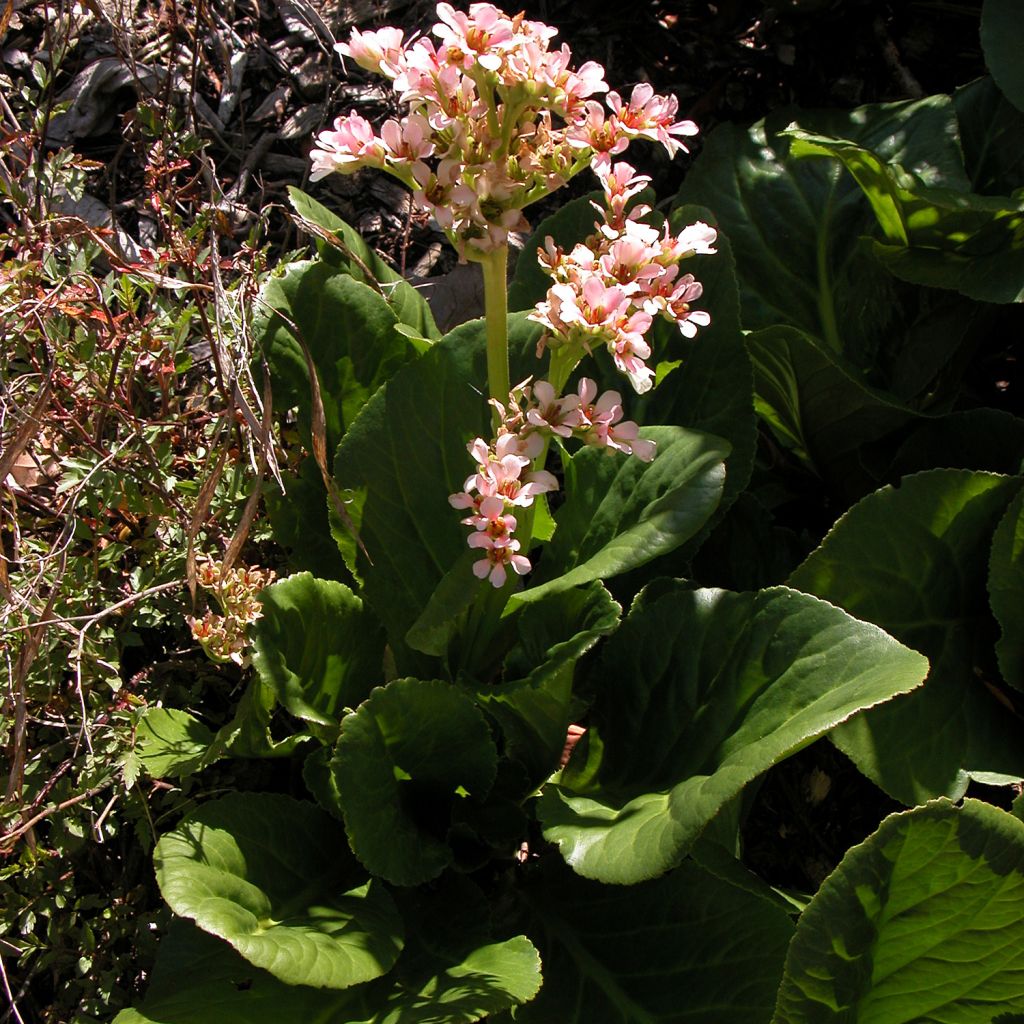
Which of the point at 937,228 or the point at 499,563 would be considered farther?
the point at 937,228

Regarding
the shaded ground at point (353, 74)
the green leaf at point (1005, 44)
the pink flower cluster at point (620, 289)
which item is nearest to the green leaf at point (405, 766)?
the pink flower cluster at point (620, 289)

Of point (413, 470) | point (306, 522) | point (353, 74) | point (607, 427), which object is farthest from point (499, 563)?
point (353, 74)

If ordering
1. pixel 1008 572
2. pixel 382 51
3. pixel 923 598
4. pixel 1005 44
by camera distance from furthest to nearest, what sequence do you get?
pixel 1005 44
pixel 923 598
pixel 1008 572
pixel 382 51

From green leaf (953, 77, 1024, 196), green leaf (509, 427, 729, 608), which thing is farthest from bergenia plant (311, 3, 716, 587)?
green leaf (953, 77, 1024, 196)

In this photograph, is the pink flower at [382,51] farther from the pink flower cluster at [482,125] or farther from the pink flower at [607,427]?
the pink flower at [607,427]

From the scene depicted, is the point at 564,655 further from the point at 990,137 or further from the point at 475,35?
the point at 990,137

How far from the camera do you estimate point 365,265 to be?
1.98 meters

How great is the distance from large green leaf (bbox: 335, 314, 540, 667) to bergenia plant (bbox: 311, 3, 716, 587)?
35 centimetres

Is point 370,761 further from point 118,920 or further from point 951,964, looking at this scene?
point 951,964

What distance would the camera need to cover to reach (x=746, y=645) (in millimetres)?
1724

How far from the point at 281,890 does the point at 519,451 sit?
782 millimetres

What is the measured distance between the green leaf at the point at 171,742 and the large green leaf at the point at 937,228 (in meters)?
1.52

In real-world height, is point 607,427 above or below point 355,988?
above

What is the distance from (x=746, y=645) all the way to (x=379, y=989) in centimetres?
74
